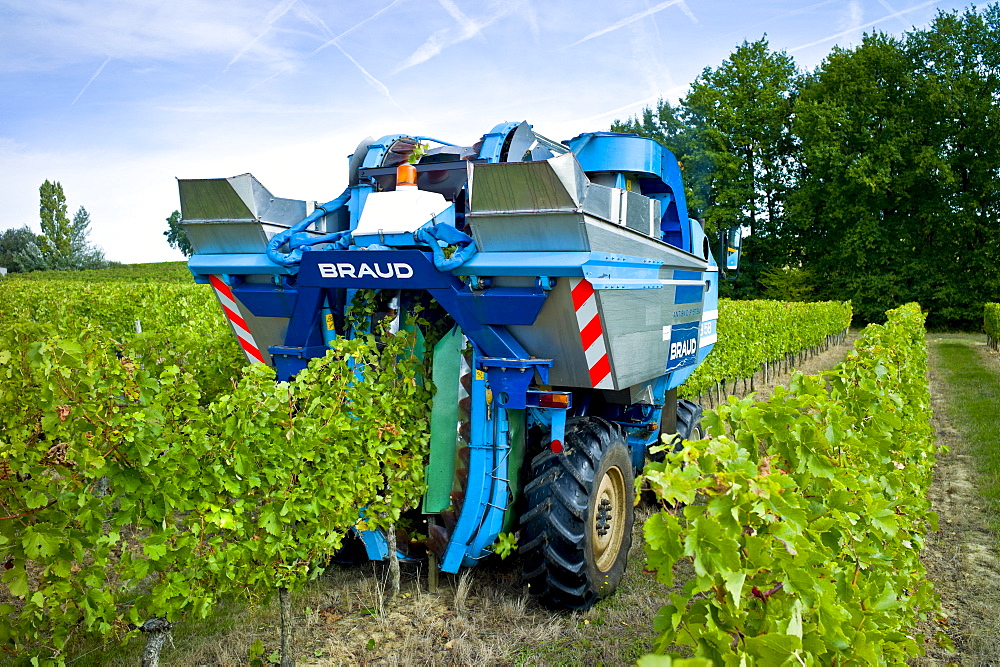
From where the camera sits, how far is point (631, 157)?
4727mm

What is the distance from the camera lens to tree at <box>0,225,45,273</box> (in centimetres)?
5794

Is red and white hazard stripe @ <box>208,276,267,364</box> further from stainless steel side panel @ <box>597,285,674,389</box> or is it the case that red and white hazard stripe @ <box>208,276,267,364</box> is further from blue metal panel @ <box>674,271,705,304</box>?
blue metal panel @ <box>674,271,705,304</box>

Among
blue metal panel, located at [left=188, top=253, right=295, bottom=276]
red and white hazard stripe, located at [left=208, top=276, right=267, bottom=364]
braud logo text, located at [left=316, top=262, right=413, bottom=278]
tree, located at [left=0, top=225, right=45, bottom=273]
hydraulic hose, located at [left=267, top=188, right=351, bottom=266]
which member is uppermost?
tree, located at [left=0, top=225, right=45, bottom=273]

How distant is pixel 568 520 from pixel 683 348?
1997 millimetres

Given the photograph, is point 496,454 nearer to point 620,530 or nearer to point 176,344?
point 620,530

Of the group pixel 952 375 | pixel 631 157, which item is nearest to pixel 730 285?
pixel 952 375

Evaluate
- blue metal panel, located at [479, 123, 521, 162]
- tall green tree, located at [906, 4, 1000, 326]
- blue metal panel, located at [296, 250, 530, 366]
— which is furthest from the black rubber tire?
tall green tree, located at [906, 4, 1000, 326]

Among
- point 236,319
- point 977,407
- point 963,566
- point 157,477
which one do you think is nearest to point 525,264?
point 157,477

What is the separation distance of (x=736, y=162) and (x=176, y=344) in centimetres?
3808

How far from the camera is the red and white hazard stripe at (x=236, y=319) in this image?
14.4ft

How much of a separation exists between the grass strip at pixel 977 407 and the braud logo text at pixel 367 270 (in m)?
5.55

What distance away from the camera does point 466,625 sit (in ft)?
12.5

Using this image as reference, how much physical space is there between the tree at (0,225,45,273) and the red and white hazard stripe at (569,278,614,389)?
66296 mm

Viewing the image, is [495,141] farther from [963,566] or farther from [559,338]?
[963,566]
